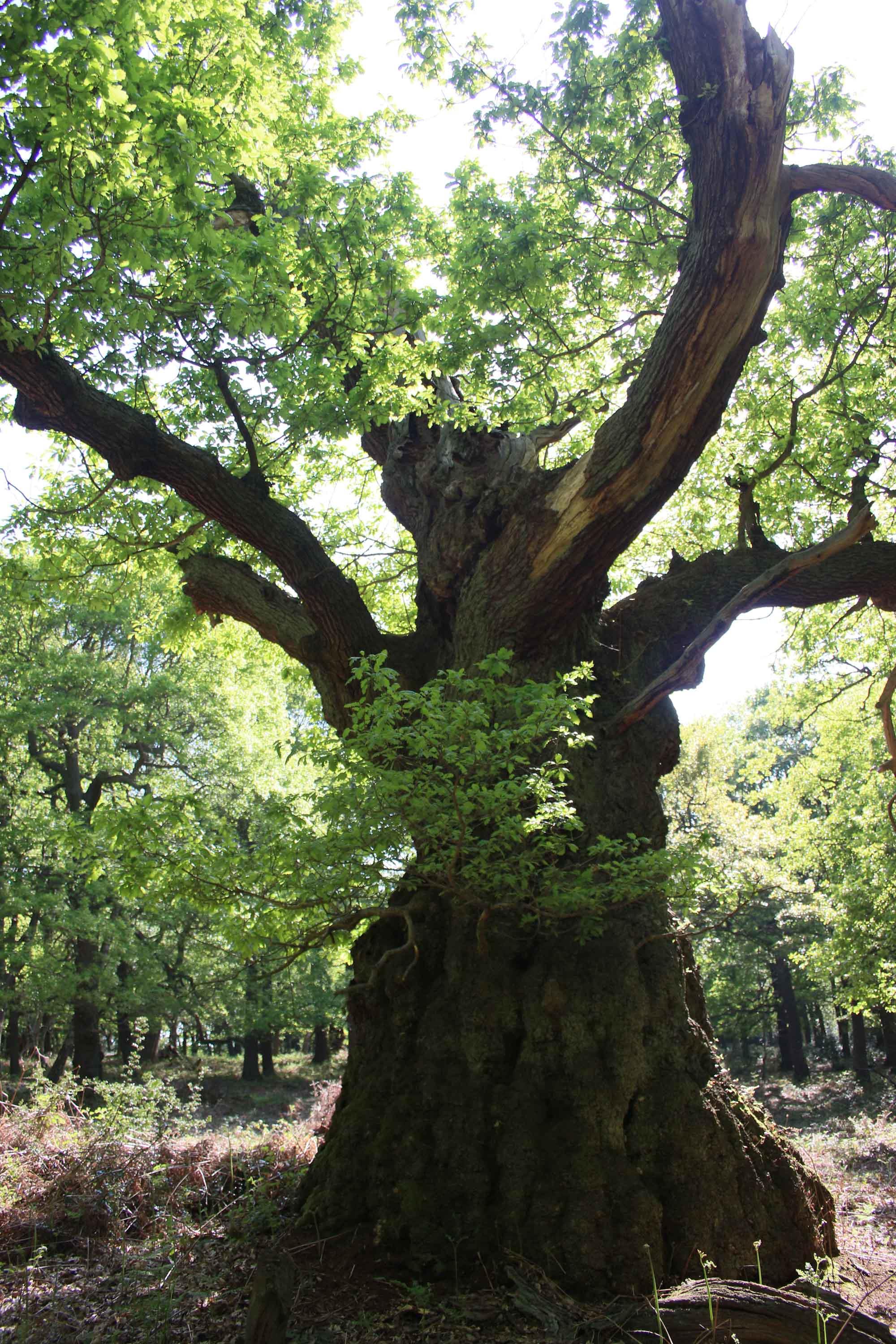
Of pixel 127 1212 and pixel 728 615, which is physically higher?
pixel 728 615

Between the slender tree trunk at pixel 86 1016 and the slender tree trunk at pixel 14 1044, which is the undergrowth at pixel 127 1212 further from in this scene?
the slender tree trunk at pixel 14 1044

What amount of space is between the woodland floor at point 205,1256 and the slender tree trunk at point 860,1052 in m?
14.2

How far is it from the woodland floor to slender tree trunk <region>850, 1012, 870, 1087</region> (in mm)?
14201

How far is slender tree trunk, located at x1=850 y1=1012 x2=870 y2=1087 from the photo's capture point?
2177cm

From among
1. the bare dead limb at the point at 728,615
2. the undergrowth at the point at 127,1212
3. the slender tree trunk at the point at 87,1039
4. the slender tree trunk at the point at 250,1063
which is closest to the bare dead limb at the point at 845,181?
the bare dead limb at the point at 728,615

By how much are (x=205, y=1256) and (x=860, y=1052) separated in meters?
22.3

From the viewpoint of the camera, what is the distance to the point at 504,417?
8.04 meters

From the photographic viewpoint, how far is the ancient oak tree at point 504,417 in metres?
4.55

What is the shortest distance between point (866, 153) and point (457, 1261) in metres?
8.44

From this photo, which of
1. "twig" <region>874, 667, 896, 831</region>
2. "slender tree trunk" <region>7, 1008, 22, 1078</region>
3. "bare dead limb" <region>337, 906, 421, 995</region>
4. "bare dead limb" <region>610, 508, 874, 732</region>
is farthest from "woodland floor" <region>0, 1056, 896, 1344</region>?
"slender tree trunk" <region>7, 1008, 22, 1078</region>

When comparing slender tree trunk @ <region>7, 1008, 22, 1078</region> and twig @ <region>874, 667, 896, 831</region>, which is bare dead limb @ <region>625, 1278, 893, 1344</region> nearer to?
twig @ <region>874, 667, 896, 831</region>

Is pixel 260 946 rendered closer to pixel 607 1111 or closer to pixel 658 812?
pixel 607 1111

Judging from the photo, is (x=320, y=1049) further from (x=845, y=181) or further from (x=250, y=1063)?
(x=845, y=181)

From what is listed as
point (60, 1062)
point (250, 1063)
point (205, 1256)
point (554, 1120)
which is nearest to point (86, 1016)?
point (60, 1062)
